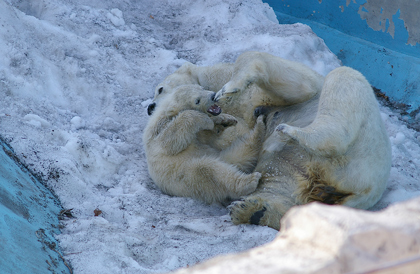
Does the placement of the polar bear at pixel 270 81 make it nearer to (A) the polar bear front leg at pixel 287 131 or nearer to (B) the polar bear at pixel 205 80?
(B) the polar bear at pixel 205 80

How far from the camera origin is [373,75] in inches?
234

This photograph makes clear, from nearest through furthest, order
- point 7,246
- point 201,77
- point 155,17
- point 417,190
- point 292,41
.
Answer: point 7,246 < point 417,190 < point 201,77 < point 292,41 < point 155,17

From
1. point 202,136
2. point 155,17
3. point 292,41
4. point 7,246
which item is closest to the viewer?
point 7,246

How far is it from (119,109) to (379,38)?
12.8ft

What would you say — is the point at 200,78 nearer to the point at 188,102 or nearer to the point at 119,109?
the point at 188,102

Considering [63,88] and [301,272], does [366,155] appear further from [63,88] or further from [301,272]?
[63,88]

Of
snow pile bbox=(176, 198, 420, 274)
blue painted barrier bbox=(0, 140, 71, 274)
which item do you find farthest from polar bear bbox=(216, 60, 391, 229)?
snow pile bbox=(176, 198, 420, 274)

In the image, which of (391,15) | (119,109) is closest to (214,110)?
(119,109)

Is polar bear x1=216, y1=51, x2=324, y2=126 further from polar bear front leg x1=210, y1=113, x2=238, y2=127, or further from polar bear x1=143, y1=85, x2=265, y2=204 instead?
polar bear x1=143, y1=85, x2=265, y2=204

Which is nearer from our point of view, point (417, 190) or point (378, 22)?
point (417, 190)

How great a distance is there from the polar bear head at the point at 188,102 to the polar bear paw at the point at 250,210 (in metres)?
1.09

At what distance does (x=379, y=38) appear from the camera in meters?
6.02

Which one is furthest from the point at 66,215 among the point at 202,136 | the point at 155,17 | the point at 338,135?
the point at 155,17

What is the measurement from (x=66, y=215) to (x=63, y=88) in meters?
2.08
